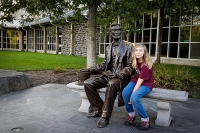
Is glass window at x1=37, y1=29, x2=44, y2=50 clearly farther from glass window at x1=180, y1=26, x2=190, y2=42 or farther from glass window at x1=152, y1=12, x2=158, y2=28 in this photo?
glass window at x1=180, y1=26, x2=190, y2=42

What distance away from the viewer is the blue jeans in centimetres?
Answer: 345

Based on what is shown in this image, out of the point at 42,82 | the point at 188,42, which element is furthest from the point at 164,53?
the point at 42,82

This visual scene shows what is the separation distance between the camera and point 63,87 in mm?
6844

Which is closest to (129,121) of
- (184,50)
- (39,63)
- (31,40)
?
(39,63)

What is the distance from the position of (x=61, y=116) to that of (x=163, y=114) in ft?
6.11

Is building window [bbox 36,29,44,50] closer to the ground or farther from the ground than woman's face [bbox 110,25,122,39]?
farther from the ground

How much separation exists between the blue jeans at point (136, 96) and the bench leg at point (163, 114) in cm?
34

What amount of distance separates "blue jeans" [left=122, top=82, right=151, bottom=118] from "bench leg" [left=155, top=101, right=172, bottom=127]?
1.13 feet

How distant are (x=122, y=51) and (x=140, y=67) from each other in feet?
1.50

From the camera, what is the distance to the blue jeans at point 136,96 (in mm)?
3445

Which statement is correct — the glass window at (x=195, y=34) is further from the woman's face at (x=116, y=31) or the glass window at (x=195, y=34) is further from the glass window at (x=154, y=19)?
the woman's face at (x=116, y=31)

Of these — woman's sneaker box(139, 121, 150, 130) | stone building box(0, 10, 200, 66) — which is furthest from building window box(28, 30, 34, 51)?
woman's sneaker box(139, 121, 150, 130)

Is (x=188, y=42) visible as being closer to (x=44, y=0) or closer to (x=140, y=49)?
(x=44, y=0)

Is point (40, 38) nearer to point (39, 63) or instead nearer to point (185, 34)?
point (39, 63)
